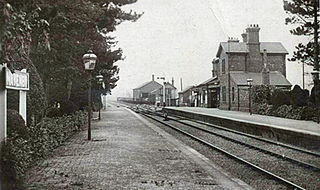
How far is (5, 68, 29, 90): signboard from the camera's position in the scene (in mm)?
7488

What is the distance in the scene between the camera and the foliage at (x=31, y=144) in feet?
19.9

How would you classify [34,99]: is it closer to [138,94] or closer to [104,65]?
[104,65]

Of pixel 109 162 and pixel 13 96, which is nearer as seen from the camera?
pixel 109 162

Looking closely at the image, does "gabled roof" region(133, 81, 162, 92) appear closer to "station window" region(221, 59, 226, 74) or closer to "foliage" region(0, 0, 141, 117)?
"station window" region(221, 59, 226, 74)

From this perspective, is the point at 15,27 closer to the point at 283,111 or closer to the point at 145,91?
the point at 283,111

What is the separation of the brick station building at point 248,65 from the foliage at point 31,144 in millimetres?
24946

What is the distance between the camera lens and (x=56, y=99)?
2161 cm

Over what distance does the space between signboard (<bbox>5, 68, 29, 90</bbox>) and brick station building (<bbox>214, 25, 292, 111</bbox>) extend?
27824mm

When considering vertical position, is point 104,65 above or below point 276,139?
above

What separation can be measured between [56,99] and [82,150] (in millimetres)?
11002

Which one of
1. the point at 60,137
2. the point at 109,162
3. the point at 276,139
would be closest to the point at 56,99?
the point at 60,137

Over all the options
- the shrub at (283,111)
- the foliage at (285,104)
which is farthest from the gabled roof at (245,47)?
the shrub at (283,111)

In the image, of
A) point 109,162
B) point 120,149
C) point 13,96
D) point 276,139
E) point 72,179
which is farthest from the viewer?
point 276,139

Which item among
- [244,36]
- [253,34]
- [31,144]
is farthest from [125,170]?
[244,36]
